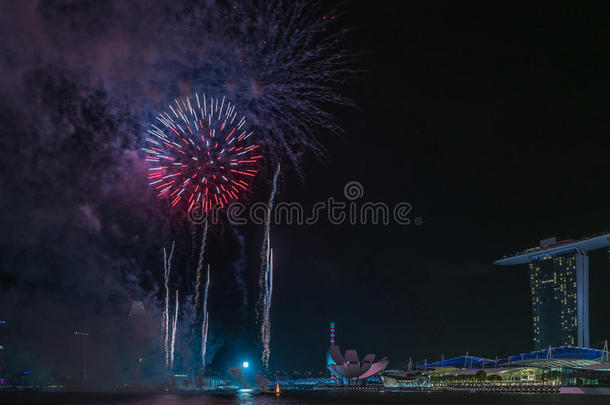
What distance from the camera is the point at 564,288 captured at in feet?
623

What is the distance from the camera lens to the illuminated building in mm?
180000

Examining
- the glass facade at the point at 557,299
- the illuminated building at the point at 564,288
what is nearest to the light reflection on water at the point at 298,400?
the illuminated building at the point at 564,288

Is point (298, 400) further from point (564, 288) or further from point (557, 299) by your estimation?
point (557, 299)

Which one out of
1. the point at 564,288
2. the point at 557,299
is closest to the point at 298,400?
the point at 564,288

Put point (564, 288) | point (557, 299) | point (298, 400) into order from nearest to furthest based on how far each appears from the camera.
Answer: point (298, 400)
point (564, 288)
point (557, 299)

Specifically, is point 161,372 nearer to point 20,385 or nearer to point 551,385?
point 20,385

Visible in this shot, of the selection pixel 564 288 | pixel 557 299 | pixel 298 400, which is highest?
pixel 564 288

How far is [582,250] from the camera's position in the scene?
180125mm

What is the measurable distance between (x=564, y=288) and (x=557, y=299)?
4847 millimetres

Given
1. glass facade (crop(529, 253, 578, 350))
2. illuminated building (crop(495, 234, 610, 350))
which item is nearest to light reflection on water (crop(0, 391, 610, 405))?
illuminated building (crop(495, 234, 610, 350))

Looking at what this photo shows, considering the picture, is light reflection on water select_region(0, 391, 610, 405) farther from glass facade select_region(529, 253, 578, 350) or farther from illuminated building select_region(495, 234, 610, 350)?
glass facade select_region(529, 253, 578, 350)

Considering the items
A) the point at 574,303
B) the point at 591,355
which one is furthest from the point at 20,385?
the point at 574,303

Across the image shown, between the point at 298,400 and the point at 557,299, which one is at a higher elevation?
the point at 557,299

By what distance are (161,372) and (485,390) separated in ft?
257
